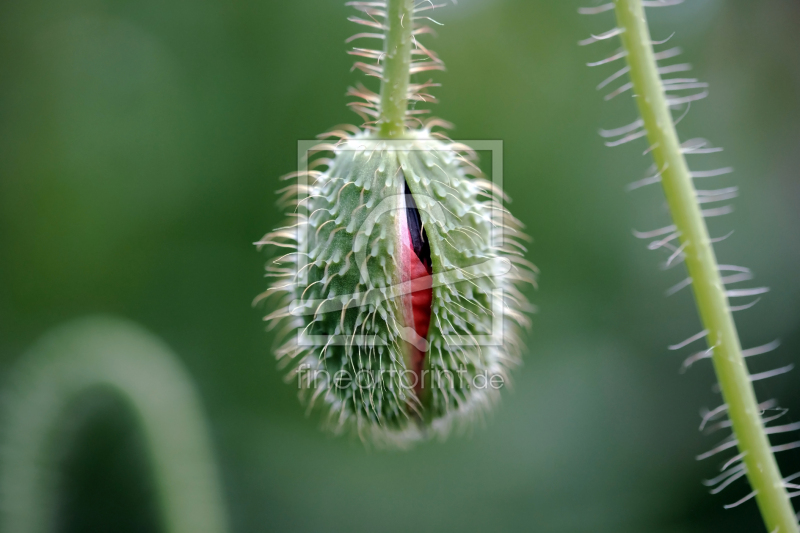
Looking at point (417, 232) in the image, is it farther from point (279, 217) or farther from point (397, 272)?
point (279, 217)

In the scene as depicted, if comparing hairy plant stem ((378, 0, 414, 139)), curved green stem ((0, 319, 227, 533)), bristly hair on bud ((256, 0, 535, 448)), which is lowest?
curved green stem ((0, 319, 227, 533))

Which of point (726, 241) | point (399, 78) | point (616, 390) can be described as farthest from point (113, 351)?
point (726, 241)

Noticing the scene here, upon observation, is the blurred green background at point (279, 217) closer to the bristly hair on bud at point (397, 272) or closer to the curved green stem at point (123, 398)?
the curved green stem at point (123, 398)

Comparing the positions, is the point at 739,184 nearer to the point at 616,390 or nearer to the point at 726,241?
→ the point at 726,241

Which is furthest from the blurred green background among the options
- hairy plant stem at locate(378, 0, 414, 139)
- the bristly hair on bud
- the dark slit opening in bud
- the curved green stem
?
hairy plant stem at locate(378, 0, 414, 139)

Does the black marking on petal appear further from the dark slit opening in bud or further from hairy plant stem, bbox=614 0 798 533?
hairy plant stem, bbox=614 0 798 533
